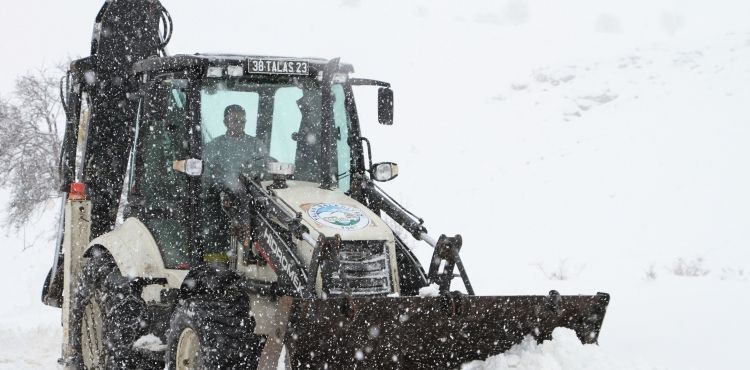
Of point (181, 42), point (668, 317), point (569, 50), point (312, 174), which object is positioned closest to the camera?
point (312, 174)

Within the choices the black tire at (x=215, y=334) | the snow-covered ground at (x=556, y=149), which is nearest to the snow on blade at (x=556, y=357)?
the snow-covered ground at (x=556, y=149)

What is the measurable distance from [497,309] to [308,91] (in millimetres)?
2443

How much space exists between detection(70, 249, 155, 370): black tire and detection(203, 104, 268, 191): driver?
1212 mm

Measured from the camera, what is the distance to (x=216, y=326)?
5.54 m

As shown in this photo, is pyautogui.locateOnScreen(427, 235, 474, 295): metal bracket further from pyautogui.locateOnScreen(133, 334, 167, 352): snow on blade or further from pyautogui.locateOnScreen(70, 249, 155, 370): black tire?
pyautogui.locateOnScreen(70, 249, 155, 370): black tire

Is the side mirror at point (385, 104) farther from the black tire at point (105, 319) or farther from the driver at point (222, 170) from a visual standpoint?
the black tire at point (105, 319)

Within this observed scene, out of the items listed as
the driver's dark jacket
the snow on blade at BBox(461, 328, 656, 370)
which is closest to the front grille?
the snow on blade at BBox(461, 328, 656, 370)

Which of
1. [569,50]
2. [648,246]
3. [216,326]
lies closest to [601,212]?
[648,246]

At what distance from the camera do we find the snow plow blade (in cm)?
508

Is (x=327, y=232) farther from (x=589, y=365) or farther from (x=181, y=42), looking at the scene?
(x=181, y=42)

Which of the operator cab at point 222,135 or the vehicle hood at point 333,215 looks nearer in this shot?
the vehicle hood at point 333,215

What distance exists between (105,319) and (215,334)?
1903mm

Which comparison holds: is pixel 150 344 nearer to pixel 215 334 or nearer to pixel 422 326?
pixel 215 334

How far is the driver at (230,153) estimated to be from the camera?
21.3 feet
